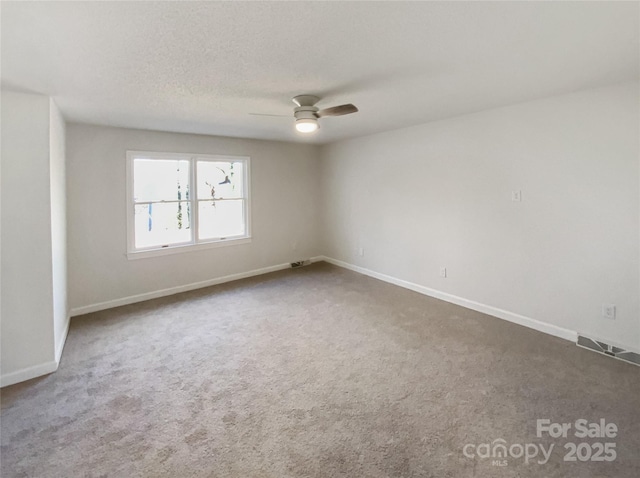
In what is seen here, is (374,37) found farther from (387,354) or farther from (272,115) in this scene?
(387,354)

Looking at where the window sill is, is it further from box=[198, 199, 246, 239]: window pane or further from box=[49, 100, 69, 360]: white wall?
box=[49, 100, 69, 360]: white wall

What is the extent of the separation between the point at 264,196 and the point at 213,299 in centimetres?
201

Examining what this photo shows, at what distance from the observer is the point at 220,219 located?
5176 millimetres

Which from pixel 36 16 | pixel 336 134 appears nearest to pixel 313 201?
pixel 336 134

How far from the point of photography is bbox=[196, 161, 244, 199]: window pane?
492 cm

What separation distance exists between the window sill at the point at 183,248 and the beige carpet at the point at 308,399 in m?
0.94

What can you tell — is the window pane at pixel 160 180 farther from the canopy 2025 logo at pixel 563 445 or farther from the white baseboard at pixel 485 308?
the canopy 2025 logo at pixel 563 445

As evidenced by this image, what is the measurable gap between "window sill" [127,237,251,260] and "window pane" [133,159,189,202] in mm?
711

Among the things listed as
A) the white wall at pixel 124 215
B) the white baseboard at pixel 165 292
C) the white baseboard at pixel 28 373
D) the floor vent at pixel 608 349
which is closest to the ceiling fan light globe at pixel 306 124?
the white wall at pixel 124 215

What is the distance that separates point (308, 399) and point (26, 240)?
2590mm

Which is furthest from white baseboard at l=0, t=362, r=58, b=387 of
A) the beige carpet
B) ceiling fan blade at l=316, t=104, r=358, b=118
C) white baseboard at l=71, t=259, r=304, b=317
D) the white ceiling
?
ceiling fan blade at l=316, t=104, r=358, b=118

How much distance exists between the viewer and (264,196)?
5.54 metres

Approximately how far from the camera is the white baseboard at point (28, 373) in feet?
8.29

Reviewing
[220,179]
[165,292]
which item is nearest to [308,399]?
[165,292]
